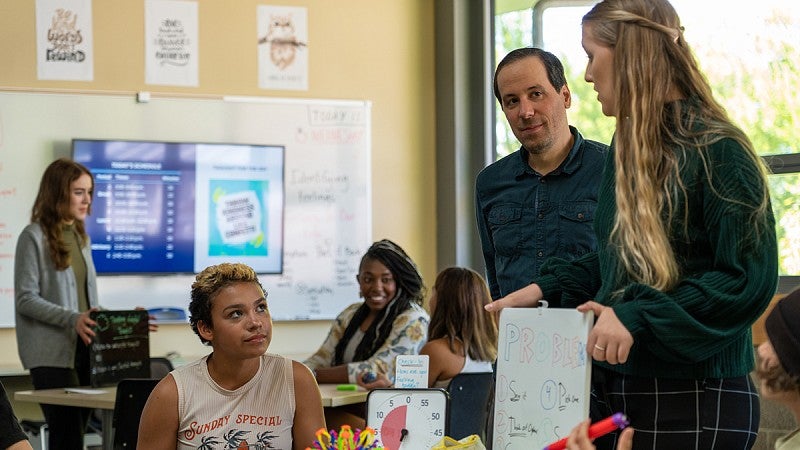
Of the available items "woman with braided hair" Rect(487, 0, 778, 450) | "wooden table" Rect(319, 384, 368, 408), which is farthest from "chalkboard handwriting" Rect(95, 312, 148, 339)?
"woman with braided hair" Rect(487, 0, 778, 450)

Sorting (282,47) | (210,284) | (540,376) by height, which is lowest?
(540,376)

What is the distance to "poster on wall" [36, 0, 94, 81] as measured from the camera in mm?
→ 6168

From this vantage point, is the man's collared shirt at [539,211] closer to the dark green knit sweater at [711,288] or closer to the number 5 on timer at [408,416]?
the number 5 on timer at [408,416]

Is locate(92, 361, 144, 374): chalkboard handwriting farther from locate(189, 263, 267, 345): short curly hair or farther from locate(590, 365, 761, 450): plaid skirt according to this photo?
locate(590, 365, 761, 450): plaid skirt

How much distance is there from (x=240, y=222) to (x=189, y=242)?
0.33m

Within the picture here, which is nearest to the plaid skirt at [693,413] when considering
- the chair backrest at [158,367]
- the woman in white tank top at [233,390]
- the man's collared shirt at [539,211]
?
the man's collared shirt at [539,211]

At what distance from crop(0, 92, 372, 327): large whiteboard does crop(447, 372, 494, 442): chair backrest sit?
2.38m

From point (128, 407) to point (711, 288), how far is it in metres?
2.76

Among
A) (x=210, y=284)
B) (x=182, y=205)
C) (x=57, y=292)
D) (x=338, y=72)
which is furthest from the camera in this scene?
(x=338, y=72)

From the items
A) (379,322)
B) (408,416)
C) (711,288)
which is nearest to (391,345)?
(379,322)

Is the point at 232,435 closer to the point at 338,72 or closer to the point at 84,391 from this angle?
the point at 84,391

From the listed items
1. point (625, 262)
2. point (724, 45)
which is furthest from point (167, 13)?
point (625, 262)

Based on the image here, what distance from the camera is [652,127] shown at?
5.78 ft

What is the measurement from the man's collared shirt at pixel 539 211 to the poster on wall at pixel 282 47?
401 cm
